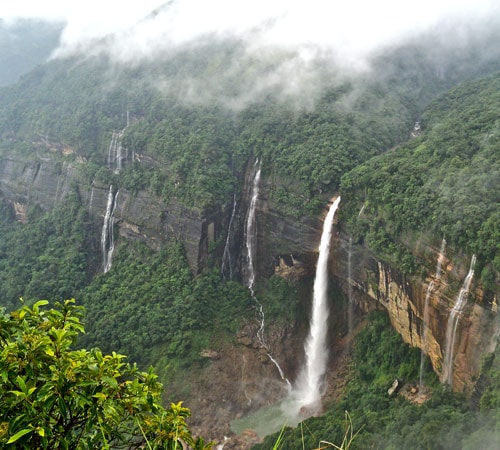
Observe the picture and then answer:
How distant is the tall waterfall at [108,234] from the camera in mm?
29281

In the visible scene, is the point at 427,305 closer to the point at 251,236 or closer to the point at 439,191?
the point at 439,191

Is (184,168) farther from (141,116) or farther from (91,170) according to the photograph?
(141,116)

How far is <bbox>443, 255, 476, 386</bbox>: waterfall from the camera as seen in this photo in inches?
626

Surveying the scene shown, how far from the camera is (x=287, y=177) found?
82.5 ft

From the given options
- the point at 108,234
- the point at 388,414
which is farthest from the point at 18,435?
the point at 108,234

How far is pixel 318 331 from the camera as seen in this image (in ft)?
76.8

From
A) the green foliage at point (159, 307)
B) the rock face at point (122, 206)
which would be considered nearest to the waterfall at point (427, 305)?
the green foliage at point (159, 307)

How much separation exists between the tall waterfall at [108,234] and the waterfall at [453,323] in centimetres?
1971

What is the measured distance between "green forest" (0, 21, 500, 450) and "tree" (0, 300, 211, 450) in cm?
5

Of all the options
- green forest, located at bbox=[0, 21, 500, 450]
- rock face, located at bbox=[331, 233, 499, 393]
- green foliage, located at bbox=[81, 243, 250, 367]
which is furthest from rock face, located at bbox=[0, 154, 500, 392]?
green foliage, located at bbox=[81, 243, 250, 367]

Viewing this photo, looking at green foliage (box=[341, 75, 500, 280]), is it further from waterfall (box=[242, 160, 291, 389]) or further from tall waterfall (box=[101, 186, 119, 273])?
tall waterfall (box=[101, 186, 119, 273])

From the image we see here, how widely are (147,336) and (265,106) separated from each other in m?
17.0

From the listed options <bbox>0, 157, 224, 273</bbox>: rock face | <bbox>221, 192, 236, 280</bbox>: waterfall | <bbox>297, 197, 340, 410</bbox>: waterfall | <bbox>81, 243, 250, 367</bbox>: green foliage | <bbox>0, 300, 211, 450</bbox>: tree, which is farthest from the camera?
<bbox>221, 192, 236, 280</bbox>: waterfall

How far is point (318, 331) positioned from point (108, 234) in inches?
564
